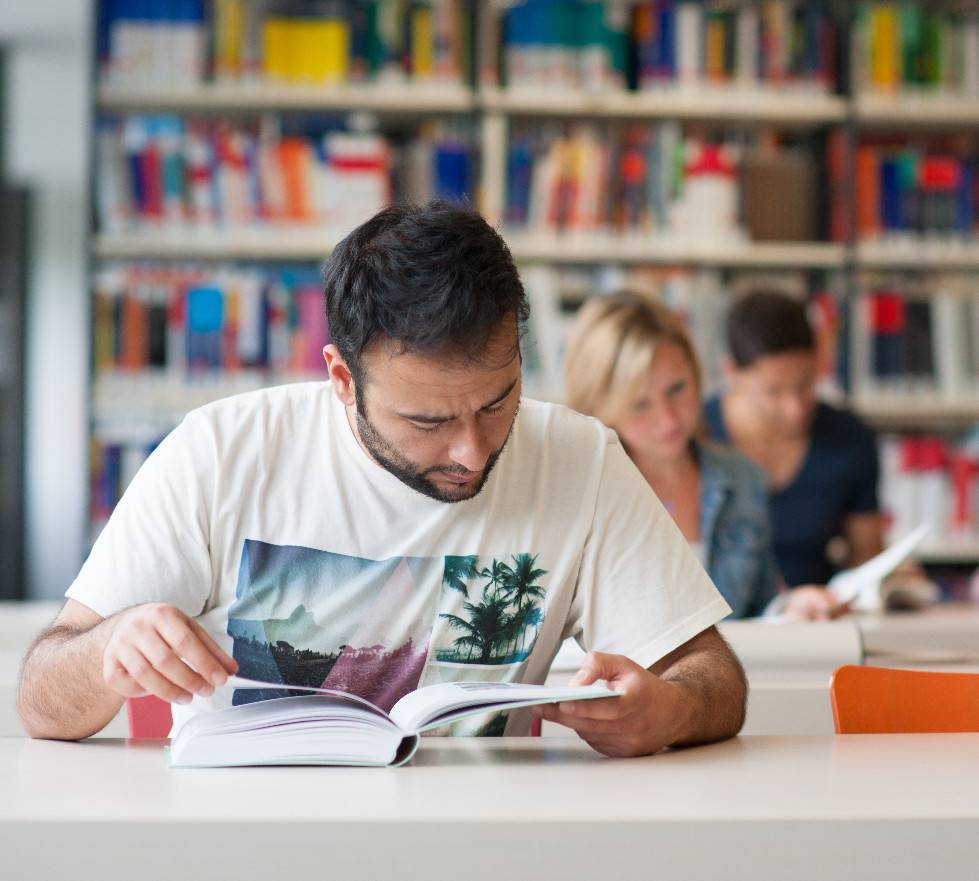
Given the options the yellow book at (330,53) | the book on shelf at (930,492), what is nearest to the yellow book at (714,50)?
the yellow book at (330,53)

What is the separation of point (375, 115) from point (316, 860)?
3160mm

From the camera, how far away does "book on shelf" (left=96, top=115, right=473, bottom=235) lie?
3.61 meters

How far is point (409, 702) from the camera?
117 cm

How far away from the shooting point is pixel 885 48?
3818 mm

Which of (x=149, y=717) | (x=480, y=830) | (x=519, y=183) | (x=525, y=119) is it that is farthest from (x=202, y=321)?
(x=480, y=830)

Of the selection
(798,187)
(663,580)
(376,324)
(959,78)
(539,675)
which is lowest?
(539,675)

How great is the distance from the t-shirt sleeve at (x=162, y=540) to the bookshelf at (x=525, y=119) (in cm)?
223

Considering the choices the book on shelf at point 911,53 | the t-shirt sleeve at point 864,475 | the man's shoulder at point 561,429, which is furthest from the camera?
the book on shelf at point 911,53

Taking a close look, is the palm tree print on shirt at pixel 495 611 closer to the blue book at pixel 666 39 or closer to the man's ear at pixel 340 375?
the man's ear at pixel 340 375

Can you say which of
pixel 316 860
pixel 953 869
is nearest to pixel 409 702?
pixel 316 860

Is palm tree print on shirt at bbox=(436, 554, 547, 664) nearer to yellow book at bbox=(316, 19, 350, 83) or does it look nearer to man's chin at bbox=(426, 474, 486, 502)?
man's chin at bbox=(426, 474, 486, 502)

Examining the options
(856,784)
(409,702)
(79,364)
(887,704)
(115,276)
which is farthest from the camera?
(79,364)

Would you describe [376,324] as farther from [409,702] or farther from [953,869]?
[953,869]

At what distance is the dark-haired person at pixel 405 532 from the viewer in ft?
4.18
